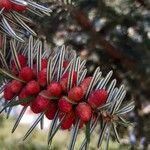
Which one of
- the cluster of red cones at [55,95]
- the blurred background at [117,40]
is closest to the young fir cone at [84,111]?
the cluster of red cones at [55,95]

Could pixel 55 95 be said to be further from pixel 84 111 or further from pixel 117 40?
pixel 117 40

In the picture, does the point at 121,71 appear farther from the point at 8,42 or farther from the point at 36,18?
the point at 8,42

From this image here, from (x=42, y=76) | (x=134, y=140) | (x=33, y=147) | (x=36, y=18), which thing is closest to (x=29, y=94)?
(x=42, y=76)

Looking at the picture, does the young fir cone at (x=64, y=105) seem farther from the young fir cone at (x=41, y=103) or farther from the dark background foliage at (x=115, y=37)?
the dark background foliage at (x=115, y=37)

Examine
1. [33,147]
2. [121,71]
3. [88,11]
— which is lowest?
[33,147]

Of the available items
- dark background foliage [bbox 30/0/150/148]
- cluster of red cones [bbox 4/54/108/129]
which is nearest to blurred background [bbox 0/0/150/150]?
dark background foliage [bbox 30/0/150/148]

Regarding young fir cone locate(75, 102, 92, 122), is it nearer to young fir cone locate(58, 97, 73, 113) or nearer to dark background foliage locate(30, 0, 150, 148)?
young fir cone locate(58, 97, 73, 113)

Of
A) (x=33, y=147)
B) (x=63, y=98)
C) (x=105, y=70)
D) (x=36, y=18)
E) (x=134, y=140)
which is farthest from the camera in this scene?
(x=33, y=147)

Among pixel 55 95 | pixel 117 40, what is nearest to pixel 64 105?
pixel 55 95
